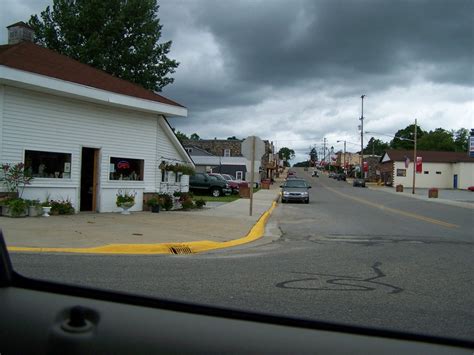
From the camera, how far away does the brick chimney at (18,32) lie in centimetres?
1827

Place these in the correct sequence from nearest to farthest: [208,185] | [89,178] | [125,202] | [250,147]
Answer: [125,202], [89,178], [250,147], [208,185]

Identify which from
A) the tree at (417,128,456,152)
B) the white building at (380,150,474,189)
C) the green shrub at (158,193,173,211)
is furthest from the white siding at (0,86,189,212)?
the tree at (417,128,456,152)

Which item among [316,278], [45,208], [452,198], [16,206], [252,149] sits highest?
[252,149]

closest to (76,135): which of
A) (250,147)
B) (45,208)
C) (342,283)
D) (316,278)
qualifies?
(45,208)

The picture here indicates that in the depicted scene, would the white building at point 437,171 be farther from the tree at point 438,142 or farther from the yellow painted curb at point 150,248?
the yellow painted curb at point 150,248

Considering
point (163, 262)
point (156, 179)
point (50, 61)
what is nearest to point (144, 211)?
point (156, 179)

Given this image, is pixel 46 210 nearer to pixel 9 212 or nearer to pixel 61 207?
pixel 61 207

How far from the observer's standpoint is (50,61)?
16.3 metres

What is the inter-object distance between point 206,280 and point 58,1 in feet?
128

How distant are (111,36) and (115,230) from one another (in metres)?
31.4

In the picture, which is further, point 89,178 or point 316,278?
point 89,178

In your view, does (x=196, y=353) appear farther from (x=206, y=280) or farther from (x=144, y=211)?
(x=144, y=211)

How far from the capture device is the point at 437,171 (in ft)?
241

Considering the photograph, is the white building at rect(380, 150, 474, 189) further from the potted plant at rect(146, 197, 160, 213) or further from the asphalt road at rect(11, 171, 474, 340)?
the asphalt road at rect(11, 171, 474, 340)
